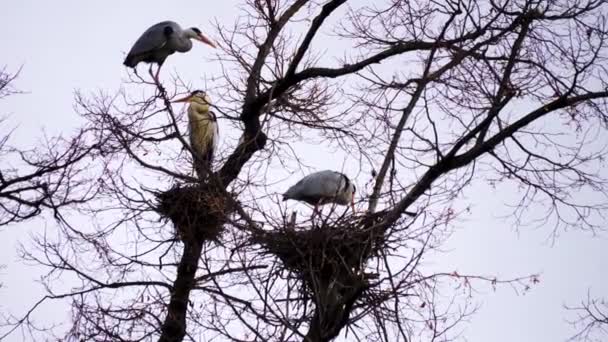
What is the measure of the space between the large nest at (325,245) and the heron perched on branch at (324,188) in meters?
2.24

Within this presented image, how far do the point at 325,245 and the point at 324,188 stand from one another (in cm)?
287

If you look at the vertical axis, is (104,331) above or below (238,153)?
below

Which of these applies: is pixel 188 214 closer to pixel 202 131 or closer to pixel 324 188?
pixel 324 188

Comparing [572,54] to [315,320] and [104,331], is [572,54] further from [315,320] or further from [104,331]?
[104,331]

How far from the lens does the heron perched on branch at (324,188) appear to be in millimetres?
10422

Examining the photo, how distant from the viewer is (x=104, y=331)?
8820 mm

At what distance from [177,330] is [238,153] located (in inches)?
83.3

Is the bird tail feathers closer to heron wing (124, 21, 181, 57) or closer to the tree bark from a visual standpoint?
heron wing (124, 21, 181, 57)

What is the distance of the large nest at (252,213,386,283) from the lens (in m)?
7.77

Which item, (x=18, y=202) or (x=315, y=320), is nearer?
(x=315, y=320)

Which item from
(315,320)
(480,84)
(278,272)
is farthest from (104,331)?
(480,84)

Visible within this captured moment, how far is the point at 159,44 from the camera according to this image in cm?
1270

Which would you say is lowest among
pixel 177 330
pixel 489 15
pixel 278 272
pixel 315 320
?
pixel 315 320

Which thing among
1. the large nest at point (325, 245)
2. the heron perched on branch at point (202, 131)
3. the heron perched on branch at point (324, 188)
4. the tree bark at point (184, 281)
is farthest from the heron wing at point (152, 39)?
the large nest at point (325, 245)
